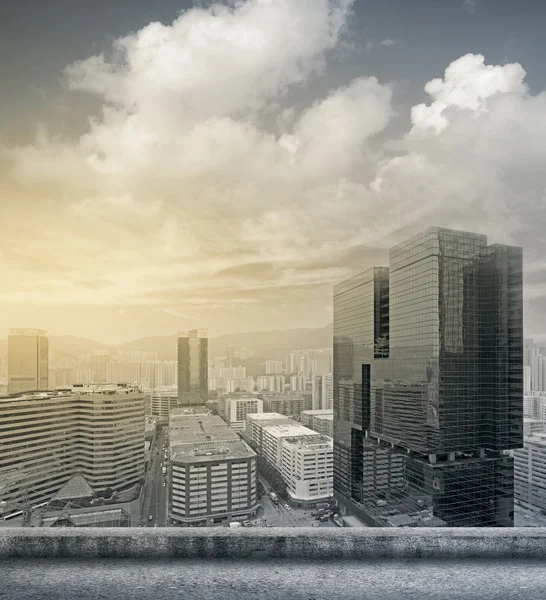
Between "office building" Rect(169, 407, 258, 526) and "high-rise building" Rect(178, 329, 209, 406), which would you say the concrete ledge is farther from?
"high-rise building" Rect(178, 329, 209, 406)

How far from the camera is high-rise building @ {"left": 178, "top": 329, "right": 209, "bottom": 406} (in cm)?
2653

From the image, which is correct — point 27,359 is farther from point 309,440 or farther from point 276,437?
point 309,440

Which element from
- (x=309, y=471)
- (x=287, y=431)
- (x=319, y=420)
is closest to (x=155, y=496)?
(x=309, y=471)

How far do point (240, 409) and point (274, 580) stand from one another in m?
21.7

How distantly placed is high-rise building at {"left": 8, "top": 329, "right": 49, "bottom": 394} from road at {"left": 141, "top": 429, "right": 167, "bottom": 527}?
500cm

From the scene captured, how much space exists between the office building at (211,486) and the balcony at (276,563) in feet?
33.3

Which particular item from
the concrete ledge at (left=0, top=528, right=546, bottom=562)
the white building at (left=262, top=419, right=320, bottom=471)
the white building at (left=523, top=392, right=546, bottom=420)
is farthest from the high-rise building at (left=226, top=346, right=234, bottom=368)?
the concrete ledge at (left=0, top=528, right=546, bottom=562)

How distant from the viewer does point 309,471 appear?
1302 centimetres

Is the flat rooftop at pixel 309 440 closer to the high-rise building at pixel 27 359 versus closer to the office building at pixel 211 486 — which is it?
the office building at pixel 211 486

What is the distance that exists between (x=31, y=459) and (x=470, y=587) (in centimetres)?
1337

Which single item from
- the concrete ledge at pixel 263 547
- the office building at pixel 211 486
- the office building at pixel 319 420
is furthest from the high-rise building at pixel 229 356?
the concrete ledge at pixel 263 547

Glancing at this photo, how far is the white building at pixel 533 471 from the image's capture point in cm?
1081

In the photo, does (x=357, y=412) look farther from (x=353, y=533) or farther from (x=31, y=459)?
(x=353, y=533)

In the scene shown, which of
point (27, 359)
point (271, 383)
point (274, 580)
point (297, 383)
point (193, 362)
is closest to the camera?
point (274, 580)
